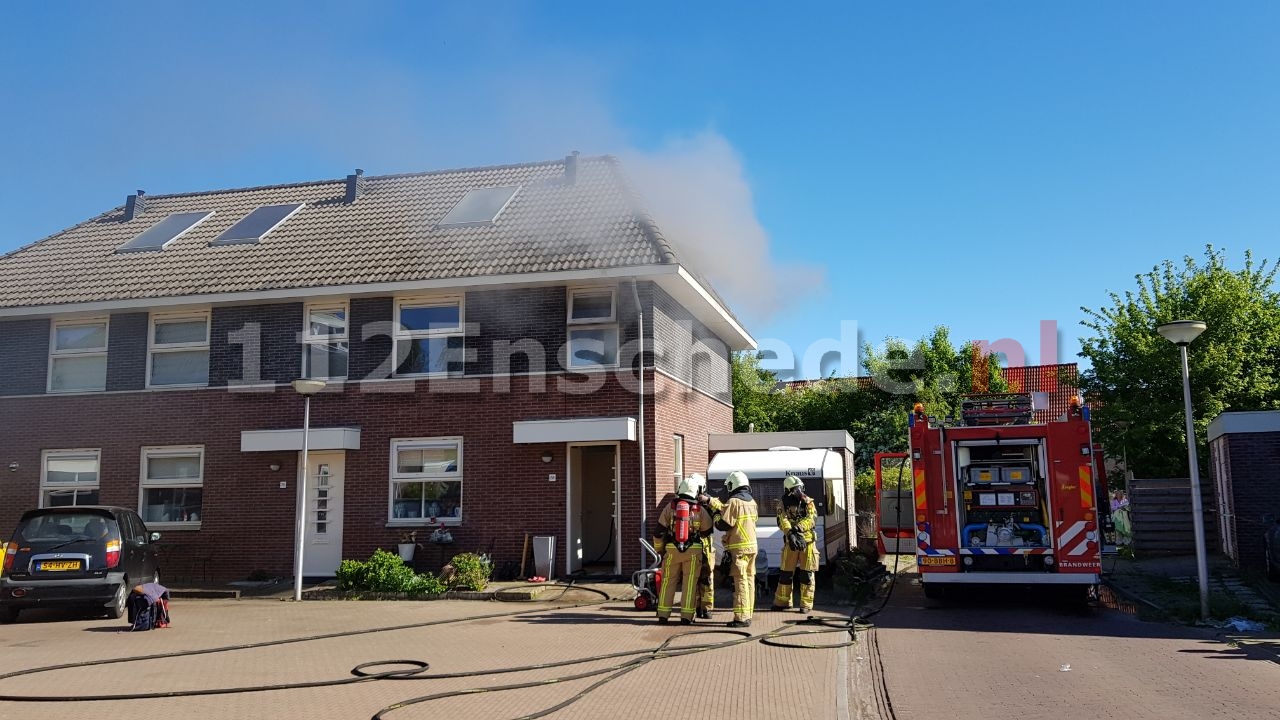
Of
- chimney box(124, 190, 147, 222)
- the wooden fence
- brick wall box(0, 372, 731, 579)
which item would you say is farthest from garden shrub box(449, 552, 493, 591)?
the wooden fence

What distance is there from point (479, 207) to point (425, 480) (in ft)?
17.6

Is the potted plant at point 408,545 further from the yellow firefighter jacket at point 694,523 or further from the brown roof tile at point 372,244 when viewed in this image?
the yellow firefighter jacket at point 694,523

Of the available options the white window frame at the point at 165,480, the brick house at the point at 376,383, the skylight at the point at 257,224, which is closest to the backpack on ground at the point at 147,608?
the brick house at the point at 376,383

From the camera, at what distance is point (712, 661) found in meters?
8.60

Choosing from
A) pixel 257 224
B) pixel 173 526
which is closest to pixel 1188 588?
pixel 173 526

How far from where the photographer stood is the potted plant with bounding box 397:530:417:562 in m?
15.2

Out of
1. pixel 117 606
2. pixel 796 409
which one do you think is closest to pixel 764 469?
pixel 117 606

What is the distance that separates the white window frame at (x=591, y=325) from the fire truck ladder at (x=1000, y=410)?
539 centimetres

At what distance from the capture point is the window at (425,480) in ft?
51.3

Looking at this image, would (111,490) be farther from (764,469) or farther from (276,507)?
(764,469)

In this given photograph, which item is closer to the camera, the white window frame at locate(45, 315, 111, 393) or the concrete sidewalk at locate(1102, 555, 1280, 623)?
the concrete sidewalk at locate(1102, 555, 1280, 623)

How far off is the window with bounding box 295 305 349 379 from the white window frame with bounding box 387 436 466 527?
1.73m

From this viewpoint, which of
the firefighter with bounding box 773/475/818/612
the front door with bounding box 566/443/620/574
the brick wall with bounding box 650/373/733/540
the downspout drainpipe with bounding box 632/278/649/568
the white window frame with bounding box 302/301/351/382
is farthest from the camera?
the front door with bounding box 566/443/620/574

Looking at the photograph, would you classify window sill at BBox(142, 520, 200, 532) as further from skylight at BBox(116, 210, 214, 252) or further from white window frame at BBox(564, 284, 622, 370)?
white window frame at BBox(564, 284, 622, 370)
